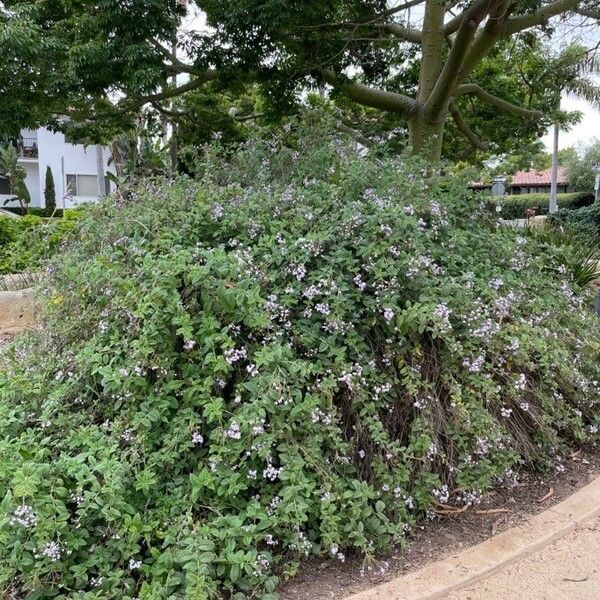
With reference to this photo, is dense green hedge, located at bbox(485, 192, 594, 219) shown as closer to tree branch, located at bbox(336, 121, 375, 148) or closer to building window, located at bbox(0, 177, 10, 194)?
tree branch, located at bbox(336, 121, 375, 148)

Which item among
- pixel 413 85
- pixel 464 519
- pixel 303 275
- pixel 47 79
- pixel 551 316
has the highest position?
pixel 413 85

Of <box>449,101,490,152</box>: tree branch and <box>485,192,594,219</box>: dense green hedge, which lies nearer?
<box>449,101,490,152</box>: tree branch

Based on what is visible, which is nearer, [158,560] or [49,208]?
[158,560]

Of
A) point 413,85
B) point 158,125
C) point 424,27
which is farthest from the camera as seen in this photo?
point 158,125

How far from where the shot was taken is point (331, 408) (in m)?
2.34

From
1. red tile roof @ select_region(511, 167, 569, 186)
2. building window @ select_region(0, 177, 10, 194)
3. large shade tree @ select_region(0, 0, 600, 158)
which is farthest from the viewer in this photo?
red tile roof @ select_region(511, 167, 569, 186)

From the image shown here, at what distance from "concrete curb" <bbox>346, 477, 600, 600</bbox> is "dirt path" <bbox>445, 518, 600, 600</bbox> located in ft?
0.10

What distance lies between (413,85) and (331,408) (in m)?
8.27

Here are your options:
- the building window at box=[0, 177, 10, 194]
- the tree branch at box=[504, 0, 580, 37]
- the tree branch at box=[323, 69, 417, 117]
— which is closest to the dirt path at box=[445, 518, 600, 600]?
the tree branch at box=[504, 0, 580, 37]

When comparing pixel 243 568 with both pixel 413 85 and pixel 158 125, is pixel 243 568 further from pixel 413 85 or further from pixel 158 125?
pixel 158 125

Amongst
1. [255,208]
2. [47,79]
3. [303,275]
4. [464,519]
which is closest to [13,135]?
Result: [47,79]

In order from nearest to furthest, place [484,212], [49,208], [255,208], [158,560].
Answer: [158,560] < [255,208] < [484,212] < [49,208]

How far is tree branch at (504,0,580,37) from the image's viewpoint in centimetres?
637

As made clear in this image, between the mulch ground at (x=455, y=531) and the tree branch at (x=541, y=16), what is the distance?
5354 millimetres
